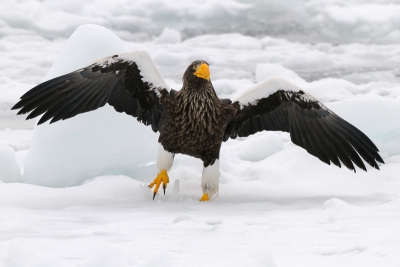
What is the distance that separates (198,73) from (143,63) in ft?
1.76

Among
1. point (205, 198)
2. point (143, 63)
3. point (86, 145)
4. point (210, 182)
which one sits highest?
point (143, 63)

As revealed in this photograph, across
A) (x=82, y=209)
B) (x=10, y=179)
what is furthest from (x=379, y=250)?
(x=10, y=179)

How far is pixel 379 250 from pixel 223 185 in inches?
127

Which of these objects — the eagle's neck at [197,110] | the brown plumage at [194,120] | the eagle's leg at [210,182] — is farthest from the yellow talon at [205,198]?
the eagle's neck at [197,110]

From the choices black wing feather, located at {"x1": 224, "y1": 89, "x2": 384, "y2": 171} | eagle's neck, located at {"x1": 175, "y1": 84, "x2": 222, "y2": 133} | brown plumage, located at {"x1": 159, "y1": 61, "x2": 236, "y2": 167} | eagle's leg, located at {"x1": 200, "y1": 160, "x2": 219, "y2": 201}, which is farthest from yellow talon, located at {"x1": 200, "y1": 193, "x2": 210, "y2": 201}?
black wing feather, located at {"x1": 224, "y1": 89, "x2": 384, "y2": 171}

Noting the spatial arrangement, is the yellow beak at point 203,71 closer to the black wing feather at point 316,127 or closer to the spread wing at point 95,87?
the spread wing at point 95,87

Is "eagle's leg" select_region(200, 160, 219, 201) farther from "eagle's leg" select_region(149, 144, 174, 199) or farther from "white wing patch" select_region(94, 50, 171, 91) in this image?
"white wing patch" select_region(94, 50, 171, 91)

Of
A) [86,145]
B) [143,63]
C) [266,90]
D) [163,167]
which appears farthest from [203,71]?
[86,145]

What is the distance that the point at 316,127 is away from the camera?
20.6 ft

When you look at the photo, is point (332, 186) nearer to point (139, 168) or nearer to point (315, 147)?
point (315, 147)

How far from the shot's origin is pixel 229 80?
13.9 metres

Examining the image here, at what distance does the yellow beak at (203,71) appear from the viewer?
574 cm

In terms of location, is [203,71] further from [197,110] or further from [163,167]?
[163,167]

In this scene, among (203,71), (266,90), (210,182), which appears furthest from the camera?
(266,90)
